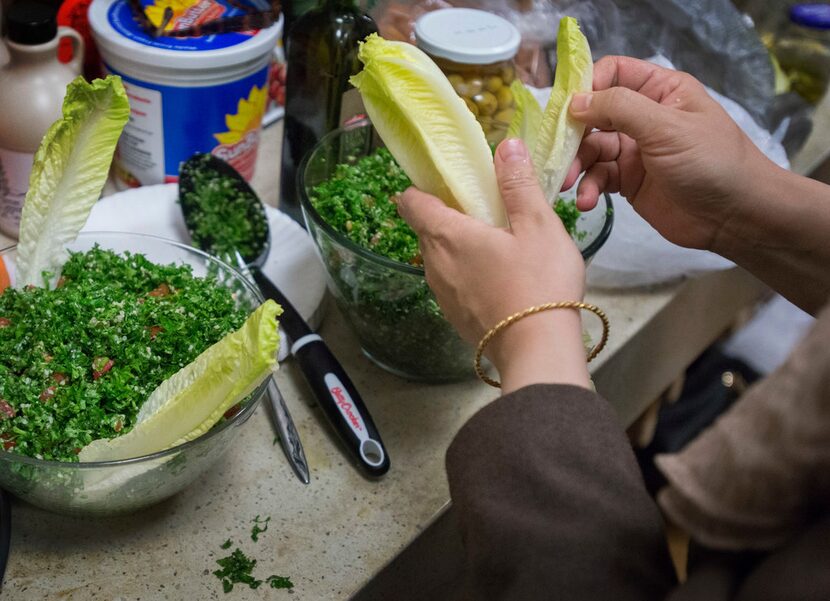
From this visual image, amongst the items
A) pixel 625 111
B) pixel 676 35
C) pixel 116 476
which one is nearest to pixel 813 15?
pixel 676 35

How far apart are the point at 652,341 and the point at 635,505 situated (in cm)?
67

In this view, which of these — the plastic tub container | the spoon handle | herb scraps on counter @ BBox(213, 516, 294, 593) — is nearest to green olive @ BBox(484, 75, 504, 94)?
the plastic tub container

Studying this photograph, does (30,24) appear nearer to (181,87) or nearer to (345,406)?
(181,87)

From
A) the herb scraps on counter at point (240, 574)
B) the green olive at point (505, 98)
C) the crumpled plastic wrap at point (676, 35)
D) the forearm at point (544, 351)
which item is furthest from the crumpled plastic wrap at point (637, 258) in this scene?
the herb scraps on counter at point (240, 574)

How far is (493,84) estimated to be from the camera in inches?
40.5

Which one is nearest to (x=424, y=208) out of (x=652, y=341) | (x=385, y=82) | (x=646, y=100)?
(x=385, y=82)

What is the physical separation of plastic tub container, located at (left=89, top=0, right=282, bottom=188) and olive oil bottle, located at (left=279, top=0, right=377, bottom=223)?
0.15 feet

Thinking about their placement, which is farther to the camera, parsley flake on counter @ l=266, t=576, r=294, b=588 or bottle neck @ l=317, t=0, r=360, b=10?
bottle neck @ l=317, t=0, r=360, b=10

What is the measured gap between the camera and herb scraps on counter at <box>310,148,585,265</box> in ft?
2.79

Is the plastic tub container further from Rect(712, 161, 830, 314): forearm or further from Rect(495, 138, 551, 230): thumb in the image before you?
Rect(712, 161, 830, 314): forearm

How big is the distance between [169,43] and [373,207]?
0.32 metres

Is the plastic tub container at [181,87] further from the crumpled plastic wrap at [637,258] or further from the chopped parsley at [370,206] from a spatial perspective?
the crumpled plastic wrap at [637,258]

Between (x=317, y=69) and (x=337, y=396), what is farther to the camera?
(x=317, y=69)

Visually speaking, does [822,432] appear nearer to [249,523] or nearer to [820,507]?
[820,507]
